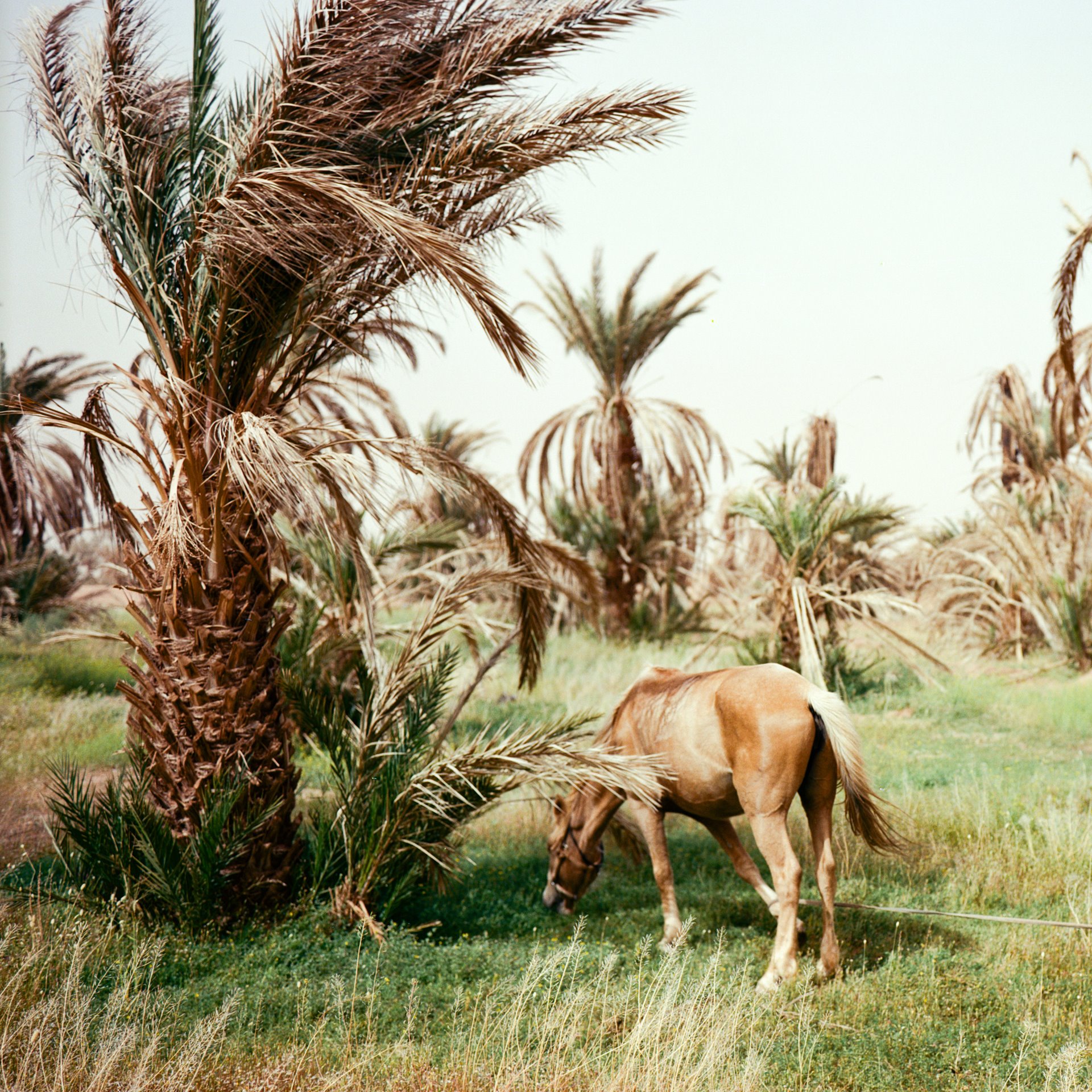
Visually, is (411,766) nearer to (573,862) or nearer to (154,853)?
(573,862)

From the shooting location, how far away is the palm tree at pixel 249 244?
5508 mm

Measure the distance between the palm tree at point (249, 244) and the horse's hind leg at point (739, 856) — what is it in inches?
92.0

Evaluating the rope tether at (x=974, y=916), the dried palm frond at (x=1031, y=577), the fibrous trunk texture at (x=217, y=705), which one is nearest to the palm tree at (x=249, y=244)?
the fibrous trunk texture at (x=217, y=705)

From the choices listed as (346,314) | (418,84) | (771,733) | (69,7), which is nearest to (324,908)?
(771,733)

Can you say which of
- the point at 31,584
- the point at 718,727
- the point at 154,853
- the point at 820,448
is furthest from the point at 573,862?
the point at 820,448

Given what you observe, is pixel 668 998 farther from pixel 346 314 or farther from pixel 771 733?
pixel 346 314

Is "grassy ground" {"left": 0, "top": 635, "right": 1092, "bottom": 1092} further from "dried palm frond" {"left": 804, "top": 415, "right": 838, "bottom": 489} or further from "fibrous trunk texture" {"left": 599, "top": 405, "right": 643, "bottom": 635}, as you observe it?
"dried palm frond" {"left": 804, "top": 415, "right": 838, "bottom": 489}

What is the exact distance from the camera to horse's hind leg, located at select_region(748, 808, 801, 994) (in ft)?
16.2

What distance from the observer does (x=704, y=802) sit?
5.55 metres

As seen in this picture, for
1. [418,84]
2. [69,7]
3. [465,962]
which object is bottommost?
[465,962]

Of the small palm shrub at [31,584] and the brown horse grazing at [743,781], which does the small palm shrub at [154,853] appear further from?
the small palm shrub at [31,584]

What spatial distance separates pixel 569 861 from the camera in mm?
6000

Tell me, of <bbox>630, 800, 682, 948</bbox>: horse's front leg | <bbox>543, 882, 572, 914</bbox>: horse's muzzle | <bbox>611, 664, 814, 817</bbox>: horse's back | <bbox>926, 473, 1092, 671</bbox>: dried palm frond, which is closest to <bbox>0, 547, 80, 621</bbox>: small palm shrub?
<bbox>543, 882, 572, 914</bbox>: horse's muzzle

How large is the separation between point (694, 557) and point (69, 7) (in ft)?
36.0
